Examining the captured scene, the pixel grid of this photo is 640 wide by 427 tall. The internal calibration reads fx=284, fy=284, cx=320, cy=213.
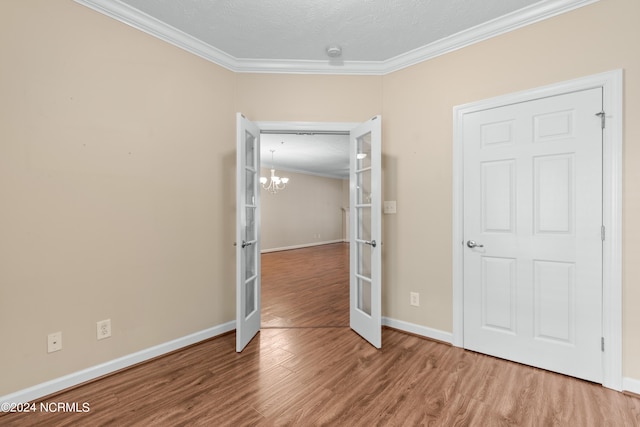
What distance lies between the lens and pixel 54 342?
73.4 inches

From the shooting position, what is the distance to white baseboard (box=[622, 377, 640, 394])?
1.83 meters

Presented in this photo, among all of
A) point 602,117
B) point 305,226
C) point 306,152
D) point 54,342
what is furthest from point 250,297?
point 305,226

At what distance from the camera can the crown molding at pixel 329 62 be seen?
2.08 meters

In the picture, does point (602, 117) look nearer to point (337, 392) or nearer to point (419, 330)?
point (419, 330)

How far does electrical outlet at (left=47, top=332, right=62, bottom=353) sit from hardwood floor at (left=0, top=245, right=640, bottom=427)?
0.99 feet

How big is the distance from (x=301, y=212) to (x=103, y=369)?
7960 mm

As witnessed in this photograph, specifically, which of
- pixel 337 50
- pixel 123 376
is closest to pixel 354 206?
pixel 337 50

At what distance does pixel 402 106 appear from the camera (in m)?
2.87

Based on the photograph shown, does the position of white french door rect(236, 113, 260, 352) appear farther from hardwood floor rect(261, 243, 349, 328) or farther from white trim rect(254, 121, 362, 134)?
hardwood floor rect(261, 243, 349, 328)

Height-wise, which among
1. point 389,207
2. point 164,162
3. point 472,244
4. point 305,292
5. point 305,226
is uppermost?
point 164,162

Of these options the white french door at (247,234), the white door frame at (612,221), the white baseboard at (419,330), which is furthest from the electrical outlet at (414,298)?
the white french door at (247,234)

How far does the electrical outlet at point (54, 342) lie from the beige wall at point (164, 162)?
1.6 inches

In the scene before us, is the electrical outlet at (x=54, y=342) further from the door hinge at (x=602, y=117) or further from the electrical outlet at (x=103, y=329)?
the door hinge at (x=602, y=117)

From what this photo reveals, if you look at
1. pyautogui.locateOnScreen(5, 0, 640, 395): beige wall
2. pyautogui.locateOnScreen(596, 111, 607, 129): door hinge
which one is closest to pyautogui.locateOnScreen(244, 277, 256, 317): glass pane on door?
pyautogui.locateOnScreen(5, 0, 640, 395): beige wall
